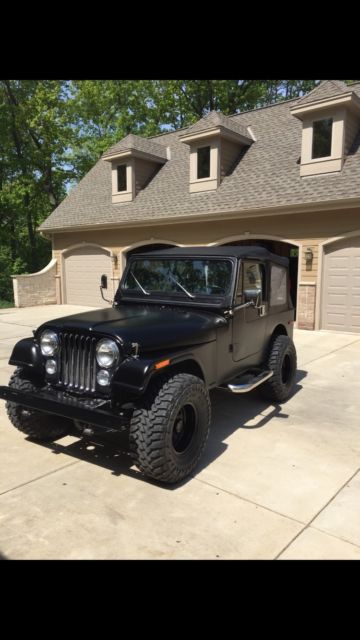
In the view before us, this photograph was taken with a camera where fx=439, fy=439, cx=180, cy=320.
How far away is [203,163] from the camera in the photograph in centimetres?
1398

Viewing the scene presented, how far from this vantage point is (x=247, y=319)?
480 cm

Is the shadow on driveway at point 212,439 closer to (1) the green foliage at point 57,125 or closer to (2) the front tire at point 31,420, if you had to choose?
(2) the front tire at point 31,420

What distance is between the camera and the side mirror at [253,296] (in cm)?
448

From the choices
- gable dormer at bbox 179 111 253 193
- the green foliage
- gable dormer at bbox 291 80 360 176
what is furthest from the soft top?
the green foliage

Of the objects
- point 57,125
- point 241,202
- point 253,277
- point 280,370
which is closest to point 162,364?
point 253,277

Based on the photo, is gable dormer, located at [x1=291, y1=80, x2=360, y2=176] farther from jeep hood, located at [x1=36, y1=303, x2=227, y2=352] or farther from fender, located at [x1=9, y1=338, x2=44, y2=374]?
fender, located at [x1=9, y1=338, x2=44, y2=374]

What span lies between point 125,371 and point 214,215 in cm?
997

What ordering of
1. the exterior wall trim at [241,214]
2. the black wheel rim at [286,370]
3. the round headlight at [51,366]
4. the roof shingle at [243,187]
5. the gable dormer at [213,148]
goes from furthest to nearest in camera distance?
the gable dormer at [213,148]
the roof shingle at [243,187]
the exterior wall trim at [241,214]
the black wheel rim at [286,370]
the round headlight at [51,366]

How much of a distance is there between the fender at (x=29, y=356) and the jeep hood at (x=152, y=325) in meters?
0.14

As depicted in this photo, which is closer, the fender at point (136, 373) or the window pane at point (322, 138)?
the fender at point (136, 373)

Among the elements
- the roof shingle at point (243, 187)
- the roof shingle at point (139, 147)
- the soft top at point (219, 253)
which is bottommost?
the soft top at point (219, 253)

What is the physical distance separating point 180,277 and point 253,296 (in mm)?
849

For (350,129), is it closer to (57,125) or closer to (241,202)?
(241,202)

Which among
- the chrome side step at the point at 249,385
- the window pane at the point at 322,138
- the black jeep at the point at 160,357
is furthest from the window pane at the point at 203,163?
the chrome side step at the point at 249,385
